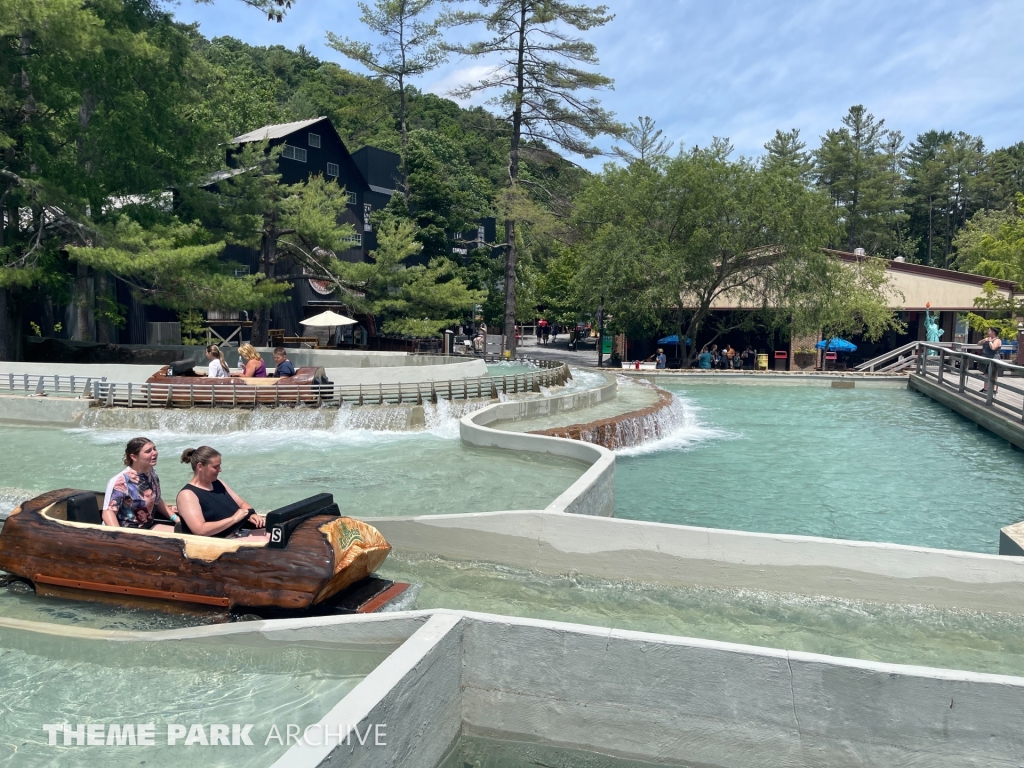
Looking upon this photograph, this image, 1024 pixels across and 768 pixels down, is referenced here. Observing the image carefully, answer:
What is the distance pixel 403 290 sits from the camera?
1287 inches

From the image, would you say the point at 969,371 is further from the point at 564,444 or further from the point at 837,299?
the point at 564,444

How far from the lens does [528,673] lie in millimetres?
5461

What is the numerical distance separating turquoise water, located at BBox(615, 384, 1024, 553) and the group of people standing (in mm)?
12778

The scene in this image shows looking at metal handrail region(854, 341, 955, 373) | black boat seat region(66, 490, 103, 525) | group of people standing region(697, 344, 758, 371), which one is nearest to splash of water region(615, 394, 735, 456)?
black boat seat region(66, 490, 103, 525)

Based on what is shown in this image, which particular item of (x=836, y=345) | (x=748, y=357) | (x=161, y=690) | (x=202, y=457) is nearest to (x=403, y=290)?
(x=748, y=357)

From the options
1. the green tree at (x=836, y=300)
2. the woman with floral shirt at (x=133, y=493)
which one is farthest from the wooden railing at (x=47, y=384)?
the green tree at (x=836, y=300)

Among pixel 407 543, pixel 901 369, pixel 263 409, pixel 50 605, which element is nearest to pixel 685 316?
pixel 901 369

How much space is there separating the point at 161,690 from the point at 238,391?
13.3m

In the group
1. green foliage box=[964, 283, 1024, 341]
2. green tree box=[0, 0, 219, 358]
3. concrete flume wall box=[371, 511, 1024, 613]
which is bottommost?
concrete flume wall box=[371, 511, 1024, 613]

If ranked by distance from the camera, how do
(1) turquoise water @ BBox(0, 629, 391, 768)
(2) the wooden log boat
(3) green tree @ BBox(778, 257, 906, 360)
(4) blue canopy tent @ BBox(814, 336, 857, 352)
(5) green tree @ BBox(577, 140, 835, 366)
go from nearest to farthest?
1. (1) turquoise water @ BBox(0, 629, 391, 768)
2. (2) the wooden log boat
3. (5) green tree @ BBox(577, 140, 835, 366)
4. (3) green tree @ BBox(778, 257, 906, 360)
5. (4) blue canopy tent @ BBox(814, 336, 857, 352)

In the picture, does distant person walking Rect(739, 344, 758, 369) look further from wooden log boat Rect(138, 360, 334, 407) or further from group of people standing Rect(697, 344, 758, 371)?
wooden log boat Rect(138, 360, 334, 407)

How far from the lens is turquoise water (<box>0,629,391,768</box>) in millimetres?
4953

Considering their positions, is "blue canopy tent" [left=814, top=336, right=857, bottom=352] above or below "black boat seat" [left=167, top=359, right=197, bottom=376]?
above

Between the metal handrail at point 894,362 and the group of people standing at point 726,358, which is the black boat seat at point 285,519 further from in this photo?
the metal handrail at point 894,362
